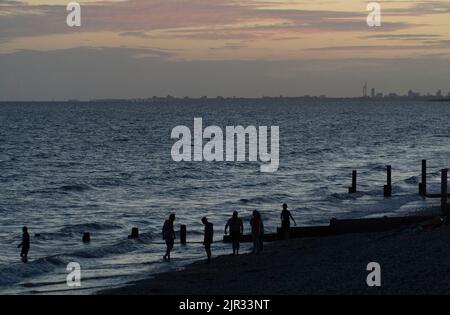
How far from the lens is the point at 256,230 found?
25.0 metres

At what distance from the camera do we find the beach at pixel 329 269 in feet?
57.1

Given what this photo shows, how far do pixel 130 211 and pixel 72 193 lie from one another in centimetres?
1057

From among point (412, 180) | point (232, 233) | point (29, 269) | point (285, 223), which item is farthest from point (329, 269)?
point (412, 180)

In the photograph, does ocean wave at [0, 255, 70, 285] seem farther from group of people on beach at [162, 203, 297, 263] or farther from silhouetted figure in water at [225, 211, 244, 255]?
silhouetted figure in water at [225, 211, 244, 255]

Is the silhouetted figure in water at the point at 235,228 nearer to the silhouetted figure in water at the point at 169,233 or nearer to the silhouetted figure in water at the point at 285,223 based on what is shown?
the silhouetted figure in water at the point at 169,233

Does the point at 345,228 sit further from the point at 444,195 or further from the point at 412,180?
the point at 412,180

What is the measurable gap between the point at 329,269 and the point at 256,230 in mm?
4926

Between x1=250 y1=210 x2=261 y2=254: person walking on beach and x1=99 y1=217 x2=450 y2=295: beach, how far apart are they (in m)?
0.29

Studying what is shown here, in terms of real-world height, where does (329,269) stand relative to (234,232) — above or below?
below

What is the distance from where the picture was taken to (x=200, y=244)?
29047 mm

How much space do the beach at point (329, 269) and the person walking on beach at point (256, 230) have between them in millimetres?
291

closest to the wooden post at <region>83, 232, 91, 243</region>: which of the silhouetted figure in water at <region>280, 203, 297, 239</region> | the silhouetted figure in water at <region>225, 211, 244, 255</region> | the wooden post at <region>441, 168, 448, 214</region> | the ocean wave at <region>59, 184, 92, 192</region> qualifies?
the silhouetted figure in water at <region>225, 211, 244, 255</region>

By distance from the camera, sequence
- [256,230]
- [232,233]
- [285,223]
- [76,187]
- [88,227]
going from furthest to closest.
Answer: [76,187]
[88,227]
[285,223]
[232,233]
[256,230]

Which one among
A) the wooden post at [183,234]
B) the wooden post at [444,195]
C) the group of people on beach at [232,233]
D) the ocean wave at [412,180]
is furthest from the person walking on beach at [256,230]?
the ocean wave at [412,180]
